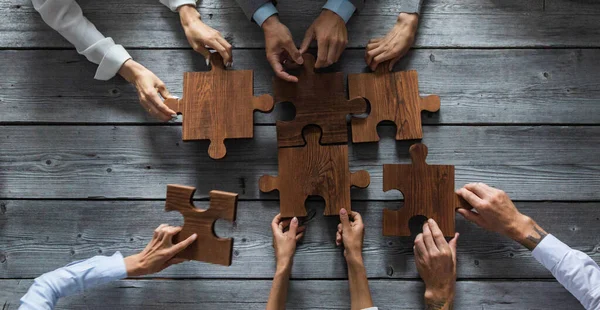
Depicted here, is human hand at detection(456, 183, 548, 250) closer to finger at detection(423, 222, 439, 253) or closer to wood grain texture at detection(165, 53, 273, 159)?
finger at detection(423, 222, 439, 253)

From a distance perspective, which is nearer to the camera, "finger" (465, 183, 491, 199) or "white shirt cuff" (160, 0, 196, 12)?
"finger" (465, 183, 491, 199)

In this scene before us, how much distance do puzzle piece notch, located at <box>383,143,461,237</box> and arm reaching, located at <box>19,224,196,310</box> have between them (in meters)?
0.63

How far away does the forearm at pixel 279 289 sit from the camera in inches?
60.8

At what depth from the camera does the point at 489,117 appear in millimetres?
1659

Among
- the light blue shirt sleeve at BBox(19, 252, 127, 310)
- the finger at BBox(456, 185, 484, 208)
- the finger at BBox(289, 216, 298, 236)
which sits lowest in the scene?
the light blue shirt sleeve at BBox(19, 252, 127, 310)

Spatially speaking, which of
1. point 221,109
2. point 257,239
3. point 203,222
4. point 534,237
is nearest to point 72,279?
point 203,222

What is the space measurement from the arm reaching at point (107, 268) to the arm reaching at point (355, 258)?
1.56ft

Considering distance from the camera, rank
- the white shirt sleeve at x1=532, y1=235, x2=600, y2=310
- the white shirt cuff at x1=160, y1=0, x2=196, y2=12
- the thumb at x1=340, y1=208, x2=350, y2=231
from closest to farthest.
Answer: the white shirt sleeve at x1=532, y1=235, x2=600, y2=310 → the thumb at x1=340, y1=208, x2=350, y2=231 → the white shirt cuff at x1=160, y1=0, x2=196, y2=12

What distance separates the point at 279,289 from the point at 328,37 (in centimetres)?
82

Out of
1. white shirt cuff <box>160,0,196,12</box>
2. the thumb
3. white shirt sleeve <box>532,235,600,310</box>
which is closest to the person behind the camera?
white shirt sleeve <box>532,235,600,310</box>

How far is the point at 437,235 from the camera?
1.50 m

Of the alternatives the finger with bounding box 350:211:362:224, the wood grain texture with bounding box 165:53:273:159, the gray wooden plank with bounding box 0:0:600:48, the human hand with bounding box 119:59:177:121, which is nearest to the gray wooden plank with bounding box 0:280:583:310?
the finger with bounding box 350:211:362:224

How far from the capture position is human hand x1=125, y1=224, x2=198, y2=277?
1.51 metres

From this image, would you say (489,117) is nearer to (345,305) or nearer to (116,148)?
(345,305)
